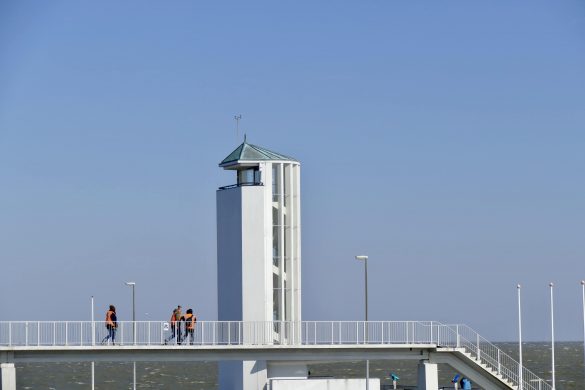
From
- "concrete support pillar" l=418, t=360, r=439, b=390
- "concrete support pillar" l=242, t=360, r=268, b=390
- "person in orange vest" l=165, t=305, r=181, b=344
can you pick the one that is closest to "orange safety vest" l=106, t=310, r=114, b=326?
"person in orange vest" l=165, t=305, r=181, b=344

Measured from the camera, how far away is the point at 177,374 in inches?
6142

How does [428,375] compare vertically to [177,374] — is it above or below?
above

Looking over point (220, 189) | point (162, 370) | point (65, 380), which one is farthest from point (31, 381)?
point (220, 189)

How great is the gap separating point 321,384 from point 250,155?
10810 millimetres

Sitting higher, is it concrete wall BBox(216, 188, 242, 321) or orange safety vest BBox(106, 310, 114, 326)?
concrete wall BBox(216, 188, 242, 321)

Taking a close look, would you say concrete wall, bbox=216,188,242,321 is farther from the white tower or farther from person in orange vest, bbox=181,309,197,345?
person in orange vest, bbox=181,309,197,345

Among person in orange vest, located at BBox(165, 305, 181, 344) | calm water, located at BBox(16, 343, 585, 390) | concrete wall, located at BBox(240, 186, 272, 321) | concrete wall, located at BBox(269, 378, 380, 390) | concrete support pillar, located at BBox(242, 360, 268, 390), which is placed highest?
concrete wall, located at BBox(240, 186, 272, 321)

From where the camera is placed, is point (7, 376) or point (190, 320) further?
point (190, 320)

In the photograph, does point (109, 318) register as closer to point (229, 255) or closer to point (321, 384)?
point (229, 255)

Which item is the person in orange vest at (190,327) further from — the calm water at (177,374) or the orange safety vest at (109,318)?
the calm water at (177,374)

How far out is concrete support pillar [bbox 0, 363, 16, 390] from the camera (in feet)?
183

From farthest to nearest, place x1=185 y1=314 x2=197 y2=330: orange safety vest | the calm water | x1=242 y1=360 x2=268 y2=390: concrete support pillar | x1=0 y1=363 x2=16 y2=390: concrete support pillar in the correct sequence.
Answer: the calm water → x1=242 y1=360 x2=268 y2=390: concrete support pillar → x1=185 y1=314 x2=197 y2=330: orange safety vest → x1=0 y1=363 x2=16 y2=390: concrete support pillar

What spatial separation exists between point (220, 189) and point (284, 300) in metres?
5.92

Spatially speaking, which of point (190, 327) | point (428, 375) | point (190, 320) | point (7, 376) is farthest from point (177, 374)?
point (7, 376)
